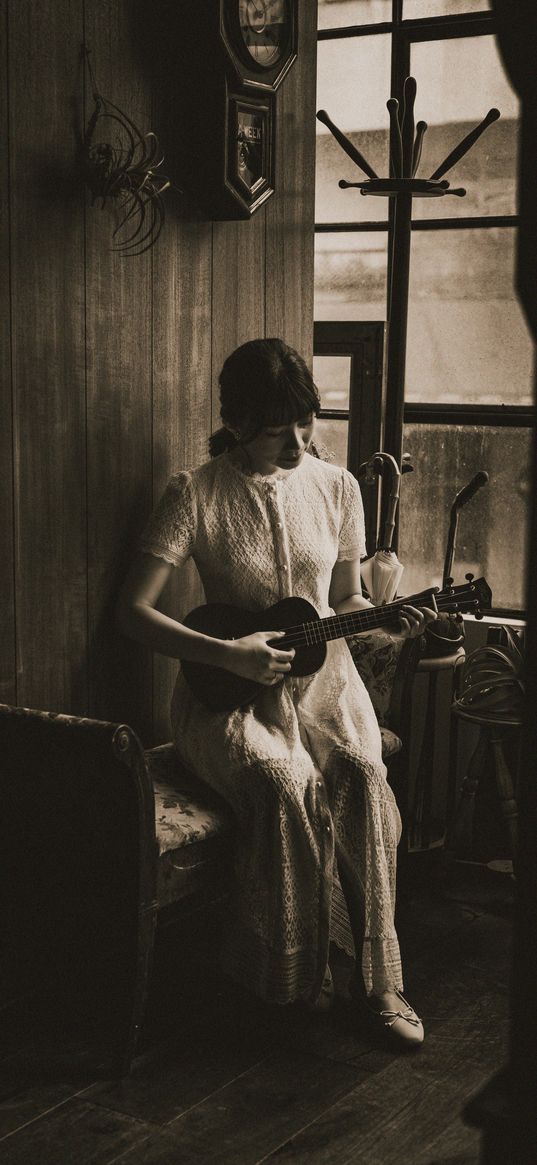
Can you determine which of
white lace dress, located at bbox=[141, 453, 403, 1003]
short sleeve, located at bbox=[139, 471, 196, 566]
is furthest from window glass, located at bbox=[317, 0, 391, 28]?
short sleeve, located at bbox=[139, 471, 196, 566]

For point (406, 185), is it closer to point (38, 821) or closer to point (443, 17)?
point (443, 17)

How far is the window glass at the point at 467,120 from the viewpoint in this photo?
3531 mm

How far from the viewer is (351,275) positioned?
3.84 m

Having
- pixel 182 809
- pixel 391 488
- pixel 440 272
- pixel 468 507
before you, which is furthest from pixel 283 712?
pixel 440 272

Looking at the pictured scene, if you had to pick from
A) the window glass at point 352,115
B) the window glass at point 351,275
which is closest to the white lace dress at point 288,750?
the window glass at point 351,275

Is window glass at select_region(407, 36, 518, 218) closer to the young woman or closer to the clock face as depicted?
the clock face

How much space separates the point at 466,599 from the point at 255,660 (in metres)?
0.51

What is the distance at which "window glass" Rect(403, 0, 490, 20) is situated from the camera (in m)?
3.54

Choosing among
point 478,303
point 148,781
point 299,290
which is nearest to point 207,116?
point 299,290

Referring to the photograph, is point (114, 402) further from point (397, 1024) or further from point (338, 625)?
point (397, 1024)

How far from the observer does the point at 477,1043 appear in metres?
2.39

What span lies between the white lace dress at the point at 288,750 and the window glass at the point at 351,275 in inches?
46.2

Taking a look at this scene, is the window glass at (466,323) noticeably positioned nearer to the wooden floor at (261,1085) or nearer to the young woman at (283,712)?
the young woman at (283,712)

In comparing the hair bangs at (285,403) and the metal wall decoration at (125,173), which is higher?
the metal wall decoration at (125,173)
